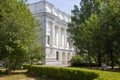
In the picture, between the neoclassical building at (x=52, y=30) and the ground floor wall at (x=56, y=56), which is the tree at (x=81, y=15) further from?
the ground floor wall at (x=56, y=56)

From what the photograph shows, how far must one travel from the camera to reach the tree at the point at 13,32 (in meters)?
22.0

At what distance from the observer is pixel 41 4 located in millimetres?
49844

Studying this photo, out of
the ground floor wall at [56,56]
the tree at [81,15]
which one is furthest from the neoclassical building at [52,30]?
the tree at [81,15]

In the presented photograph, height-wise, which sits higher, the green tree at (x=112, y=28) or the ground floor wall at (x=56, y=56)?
the green tree at (x=112, y=28)

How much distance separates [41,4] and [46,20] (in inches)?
152

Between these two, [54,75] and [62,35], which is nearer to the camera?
[54,75]

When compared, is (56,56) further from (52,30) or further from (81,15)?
(81,15)

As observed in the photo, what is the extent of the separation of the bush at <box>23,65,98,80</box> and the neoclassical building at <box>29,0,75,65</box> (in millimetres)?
23486

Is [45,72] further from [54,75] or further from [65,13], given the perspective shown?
[65,13]

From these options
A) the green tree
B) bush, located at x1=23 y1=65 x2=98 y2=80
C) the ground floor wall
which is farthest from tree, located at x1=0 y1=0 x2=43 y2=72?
the ground floor wall

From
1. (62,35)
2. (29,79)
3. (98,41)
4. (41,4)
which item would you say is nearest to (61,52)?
(62,35)

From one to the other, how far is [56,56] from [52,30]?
702 cm

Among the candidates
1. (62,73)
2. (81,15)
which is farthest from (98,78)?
(81,15)

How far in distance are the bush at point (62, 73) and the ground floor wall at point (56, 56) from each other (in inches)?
948
